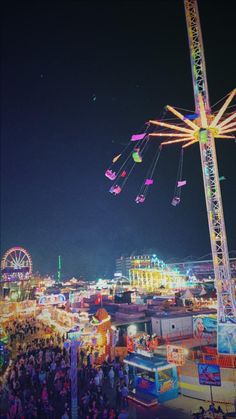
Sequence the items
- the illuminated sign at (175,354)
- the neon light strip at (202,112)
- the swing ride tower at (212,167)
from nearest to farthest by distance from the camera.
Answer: the illuminated sign at (175,354) → the swing ride tower at (212,167) → the neon light strip at (202,112)

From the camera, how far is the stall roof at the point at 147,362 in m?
11.3

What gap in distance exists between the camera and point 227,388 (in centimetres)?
1158

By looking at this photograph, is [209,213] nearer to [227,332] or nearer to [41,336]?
[227,332]

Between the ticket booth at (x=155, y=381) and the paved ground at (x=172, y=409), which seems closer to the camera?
the paved ground at (x=172, y=409)

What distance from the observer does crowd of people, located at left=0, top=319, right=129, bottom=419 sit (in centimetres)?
970

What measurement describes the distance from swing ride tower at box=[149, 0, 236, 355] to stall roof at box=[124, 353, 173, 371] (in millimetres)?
4184

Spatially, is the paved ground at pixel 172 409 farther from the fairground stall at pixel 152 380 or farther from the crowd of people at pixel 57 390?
the crowd of people at pixel 57 390

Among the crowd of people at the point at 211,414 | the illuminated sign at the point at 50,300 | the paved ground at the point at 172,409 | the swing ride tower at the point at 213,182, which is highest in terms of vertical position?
the swing ride tower at the point at 213,182

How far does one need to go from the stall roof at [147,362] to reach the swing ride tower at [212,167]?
4.18 m

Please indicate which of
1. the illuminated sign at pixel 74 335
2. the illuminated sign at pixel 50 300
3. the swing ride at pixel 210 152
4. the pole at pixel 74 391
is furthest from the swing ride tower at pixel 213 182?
the illuminated sign at pixel 50 300

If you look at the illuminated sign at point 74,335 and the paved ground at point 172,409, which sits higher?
the illuminated sign at point 74,335

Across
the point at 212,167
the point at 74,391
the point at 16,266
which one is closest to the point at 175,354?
the point at 74,391

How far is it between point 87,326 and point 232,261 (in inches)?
2936

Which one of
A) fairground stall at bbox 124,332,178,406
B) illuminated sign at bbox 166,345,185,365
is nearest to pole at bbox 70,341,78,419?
fairground stall at bbox 124,332,178,406
